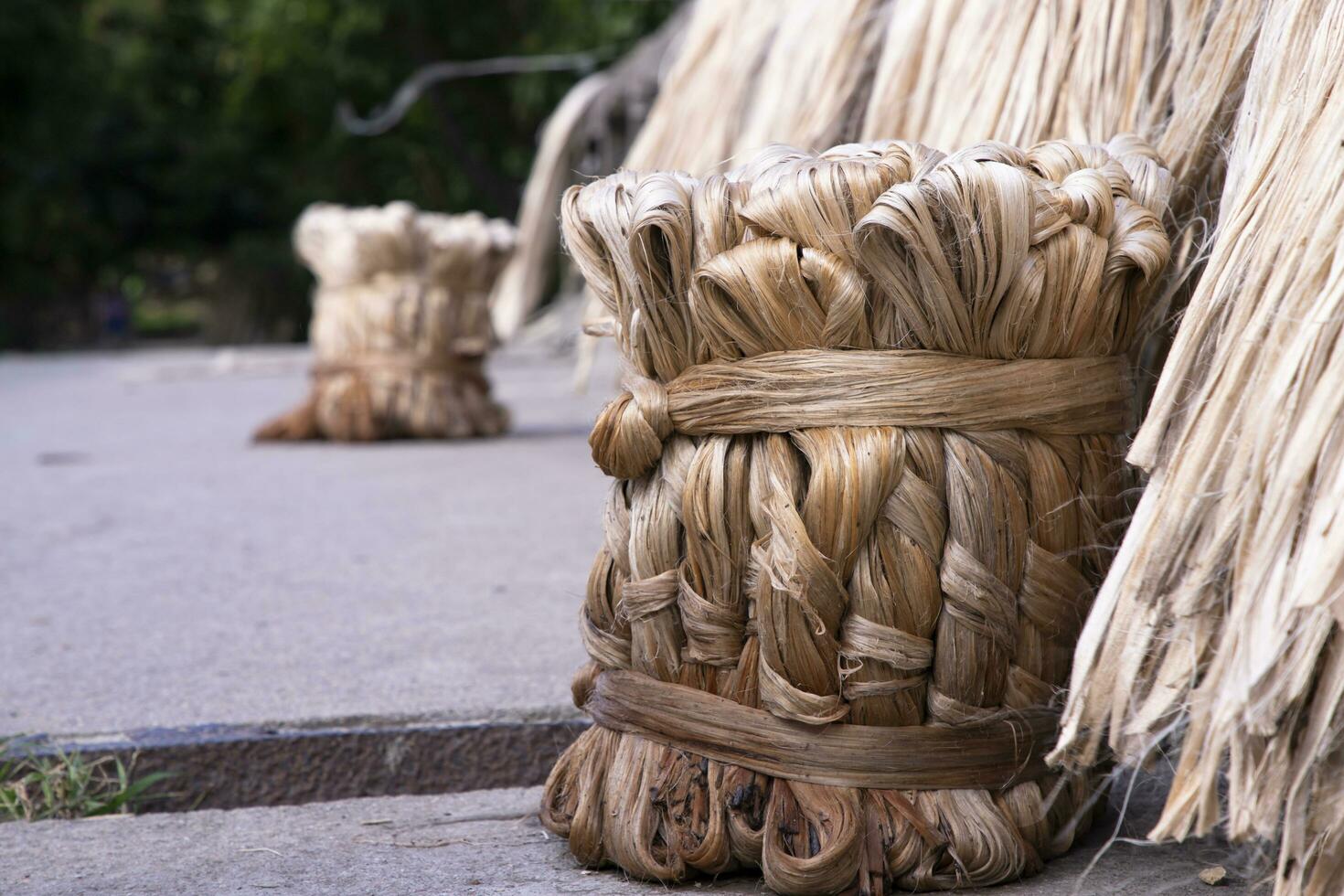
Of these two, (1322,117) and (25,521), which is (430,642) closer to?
(1322,117)

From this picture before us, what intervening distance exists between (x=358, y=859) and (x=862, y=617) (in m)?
0.57

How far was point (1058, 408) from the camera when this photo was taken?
1.20 metres

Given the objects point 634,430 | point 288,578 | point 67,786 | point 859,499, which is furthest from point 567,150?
point 859,499

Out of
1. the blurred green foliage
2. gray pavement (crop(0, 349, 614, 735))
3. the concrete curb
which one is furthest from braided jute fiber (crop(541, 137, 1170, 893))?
the blurred green foliage

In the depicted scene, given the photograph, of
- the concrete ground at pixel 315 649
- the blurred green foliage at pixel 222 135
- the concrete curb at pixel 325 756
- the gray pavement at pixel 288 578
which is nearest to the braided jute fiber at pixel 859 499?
the concrete ground at pixel 315 649

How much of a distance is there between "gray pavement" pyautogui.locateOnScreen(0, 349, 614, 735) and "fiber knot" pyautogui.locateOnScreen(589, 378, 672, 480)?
0.31 m

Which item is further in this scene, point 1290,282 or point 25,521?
point 25,521

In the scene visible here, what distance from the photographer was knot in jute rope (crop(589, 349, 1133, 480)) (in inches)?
45.8

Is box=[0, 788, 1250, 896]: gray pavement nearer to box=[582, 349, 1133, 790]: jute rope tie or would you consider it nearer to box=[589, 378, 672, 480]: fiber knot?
box=[582, 349, 1133, 790]: jute rope tie

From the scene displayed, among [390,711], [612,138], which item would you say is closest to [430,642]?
[390,711]

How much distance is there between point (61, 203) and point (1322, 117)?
20.0 metres

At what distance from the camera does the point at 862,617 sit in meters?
1.16

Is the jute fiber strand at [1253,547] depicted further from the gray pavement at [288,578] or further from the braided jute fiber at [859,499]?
the gray pavement at [288,578]

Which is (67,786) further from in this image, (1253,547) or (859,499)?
(1253,547)
